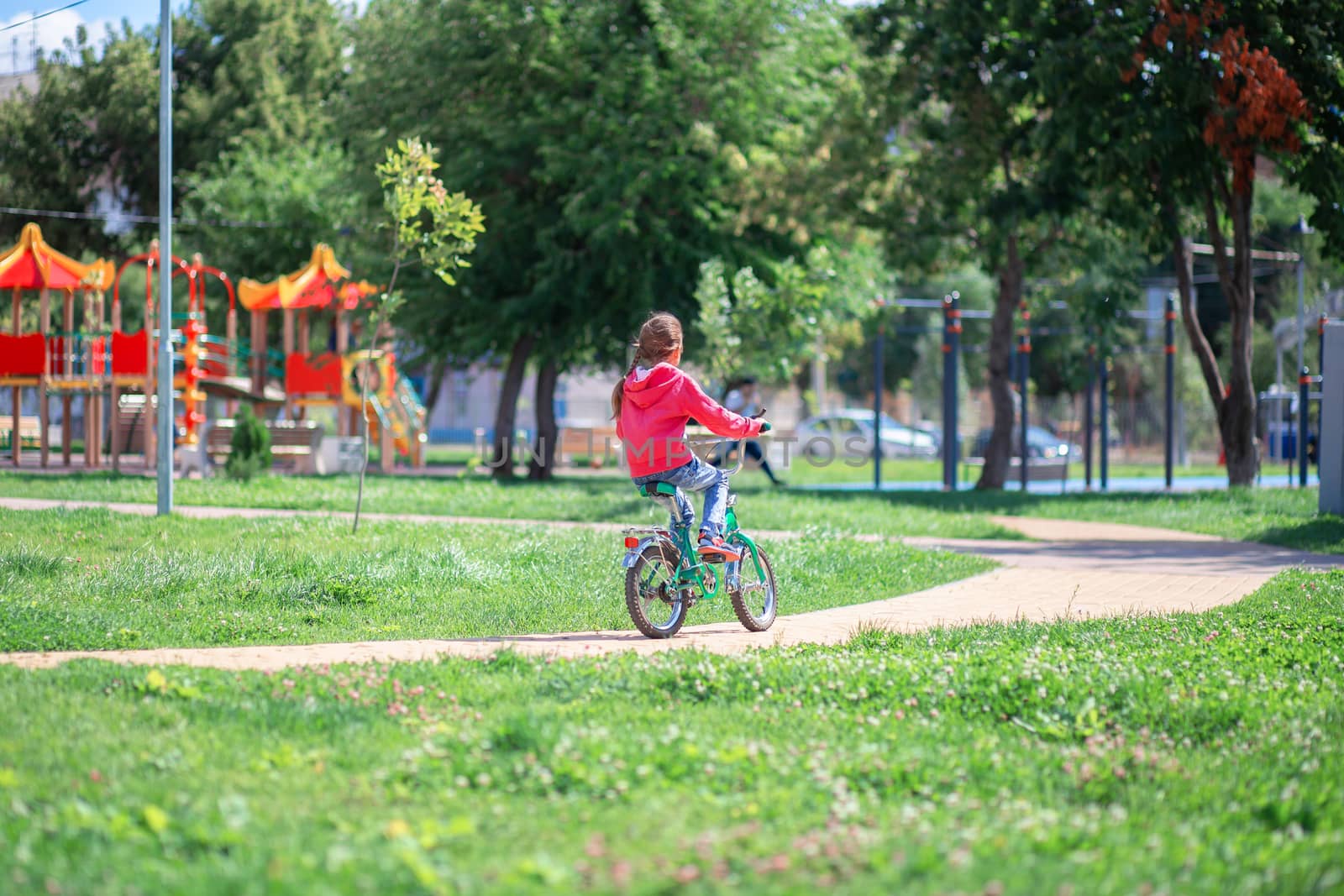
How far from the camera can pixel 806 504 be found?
1845cm

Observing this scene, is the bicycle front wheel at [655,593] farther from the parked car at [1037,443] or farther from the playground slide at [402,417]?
the parked car at [1037,443]

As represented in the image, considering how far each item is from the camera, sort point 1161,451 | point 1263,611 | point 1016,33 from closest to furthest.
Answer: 1. point 1263,611
2. point 1016,33
3. point 1161,451

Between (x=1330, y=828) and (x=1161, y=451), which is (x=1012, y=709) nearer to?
(x=1330, y=828)

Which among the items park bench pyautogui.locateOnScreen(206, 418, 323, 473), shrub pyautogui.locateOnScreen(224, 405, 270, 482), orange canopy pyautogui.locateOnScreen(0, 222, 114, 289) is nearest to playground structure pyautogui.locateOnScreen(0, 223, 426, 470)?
orange canopy pyautogui.locateOnScreen(0, 222, 114, 289)

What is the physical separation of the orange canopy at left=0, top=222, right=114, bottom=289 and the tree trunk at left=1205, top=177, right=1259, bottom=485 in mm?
19759

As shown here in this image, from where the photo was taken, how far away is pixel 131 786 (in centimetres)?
453

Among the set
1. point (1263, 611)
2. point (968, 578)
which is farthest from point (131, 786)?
point (968, 578)

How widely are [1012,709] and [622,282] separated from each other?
1952 centimetres

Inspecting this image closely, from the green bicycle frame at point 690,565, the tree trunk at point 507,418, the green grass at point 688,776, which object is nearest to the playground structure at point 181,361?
the tree trunk at point 507,418

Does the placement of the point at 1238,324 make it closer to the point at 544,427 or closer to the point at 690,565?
the point at 544,427

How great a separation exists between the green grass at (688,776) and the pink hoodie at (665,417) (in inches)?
50.7

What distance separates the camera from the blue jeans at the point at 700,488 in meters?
7.93

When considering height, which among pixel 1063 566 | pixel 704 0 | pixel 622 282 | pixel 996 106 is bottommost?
pixel 1063 566

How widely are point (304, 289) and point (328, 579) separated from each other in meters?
20.6
